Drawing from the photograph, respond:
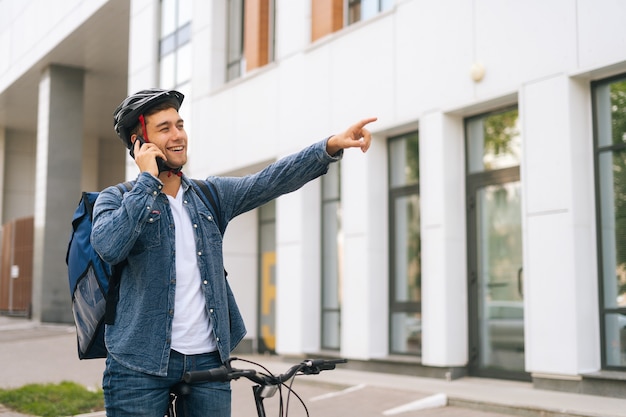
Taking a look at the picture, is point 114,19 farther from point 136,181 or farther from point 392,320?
point 136,181

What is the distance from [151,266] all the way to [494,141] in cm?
795

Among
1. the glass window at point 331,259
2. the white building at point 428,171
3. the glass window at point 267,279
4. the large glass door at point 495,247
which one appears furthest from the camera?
the glass window at point 267,279

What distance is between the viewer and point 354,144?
3.10m

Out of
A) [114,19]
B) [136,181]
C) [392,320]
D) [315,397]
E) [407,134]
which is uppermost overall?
[114,19]

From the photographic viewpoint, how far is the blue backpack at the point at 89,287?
9.68 ft

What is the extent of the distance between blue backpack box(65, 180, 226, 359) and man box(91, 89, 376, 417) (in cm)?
5

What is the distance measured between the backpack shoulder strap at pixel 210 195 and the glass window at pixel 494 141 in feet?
23.1

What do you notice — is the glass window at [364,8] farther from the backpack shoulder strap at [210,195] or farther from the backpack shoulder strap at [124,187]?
the backpack shoulder strap at [124,187]

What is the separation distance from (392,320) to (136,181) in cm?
903

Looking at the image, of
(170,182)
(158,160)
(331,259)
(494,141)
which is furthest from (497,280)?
(158,160)

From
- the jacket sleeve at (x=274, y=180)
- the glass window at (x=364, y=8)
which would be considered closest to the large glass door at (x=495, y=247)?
the glass window at (x=364, y=8)

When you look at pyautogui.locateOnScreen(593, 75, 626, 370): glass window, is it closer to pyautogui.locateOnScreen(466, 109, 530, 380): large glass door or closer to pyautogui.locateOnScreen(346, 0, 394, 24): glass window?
pyautogui.locateOnScreen(466, 109, 530, 380): large glass door

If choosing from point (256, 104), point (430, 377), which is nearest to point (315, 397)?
point (430, 377)

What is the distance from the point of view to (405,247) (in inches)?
456
